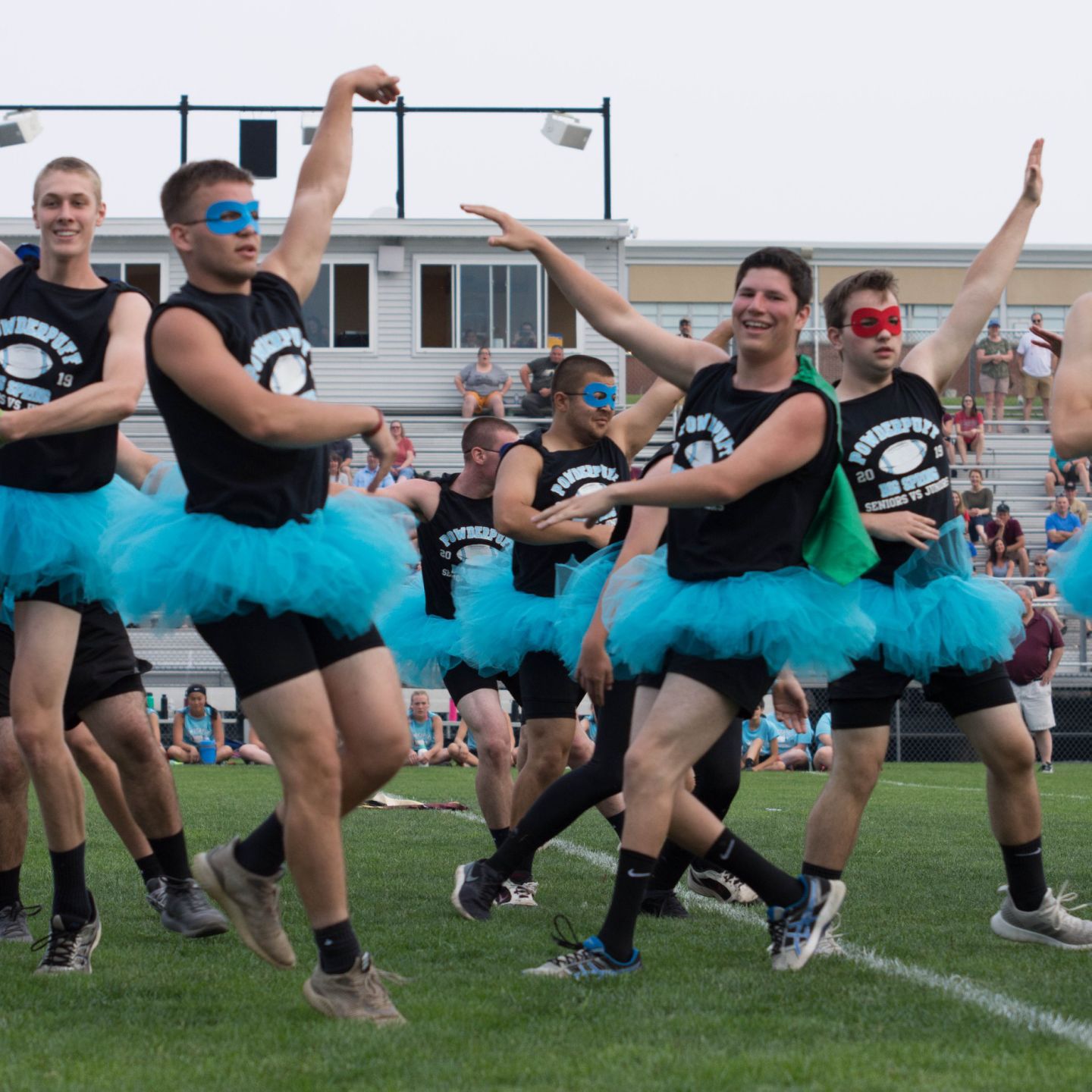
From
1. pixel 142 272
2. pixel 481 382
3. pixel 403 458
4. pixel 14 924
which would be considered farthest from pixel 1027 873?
pixel 142 272

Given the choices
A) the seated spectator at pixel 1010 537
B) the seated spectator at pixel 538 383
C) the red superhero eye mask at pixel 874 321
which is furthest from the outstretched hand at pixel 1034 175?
the seated spectator at pixel 538 383

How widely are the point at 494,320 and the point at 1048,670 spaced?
16207 mm

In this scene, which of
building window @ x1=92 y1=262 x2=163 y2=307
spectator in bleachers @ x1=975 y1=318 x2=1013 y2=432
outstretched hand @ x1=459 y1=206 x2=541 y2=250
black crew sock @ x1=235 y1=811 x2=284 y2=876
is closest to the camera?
black crew sock @ x1=235 y1=811 x2=284 y2=876

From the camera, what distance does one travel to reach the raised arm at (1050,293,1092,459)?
513cm

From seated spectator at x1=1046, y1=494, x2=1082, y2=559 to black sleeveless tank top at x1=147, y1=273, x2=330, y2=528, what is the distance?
20313 mm

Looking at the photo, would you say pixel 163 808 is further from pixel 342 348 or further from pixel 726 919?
pixel 342 348

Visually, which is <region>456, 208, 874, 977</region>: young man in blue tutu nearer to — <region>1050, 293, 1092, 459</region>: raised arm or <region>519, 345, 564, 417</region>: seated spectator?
<region>1050, 293, 1092, 459</region>: raised arm

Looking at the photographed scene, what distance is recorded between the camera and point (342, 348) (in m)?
32.4

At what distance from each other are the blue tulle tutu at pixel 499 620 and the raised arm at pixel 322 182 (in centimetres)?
224

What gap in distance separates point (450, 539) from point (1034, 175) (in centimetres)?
322

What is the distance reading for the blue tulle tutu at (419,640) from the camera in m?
7.81

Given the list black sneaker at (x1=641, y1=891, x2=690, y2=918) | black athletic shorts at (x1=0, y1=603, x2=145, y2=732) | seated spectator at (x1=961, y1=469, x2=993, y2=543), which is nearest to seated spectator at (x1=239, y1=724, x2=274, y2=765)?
seated spectator at (x1=961, y1=469, x2=993, y2=543)

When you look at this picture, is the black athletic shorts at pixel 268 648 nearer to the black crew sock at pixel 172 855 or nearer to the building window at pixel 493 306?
the black crew sock at pixel 172 855

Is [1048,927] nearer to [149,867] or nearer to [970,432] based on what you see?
[149,867]
